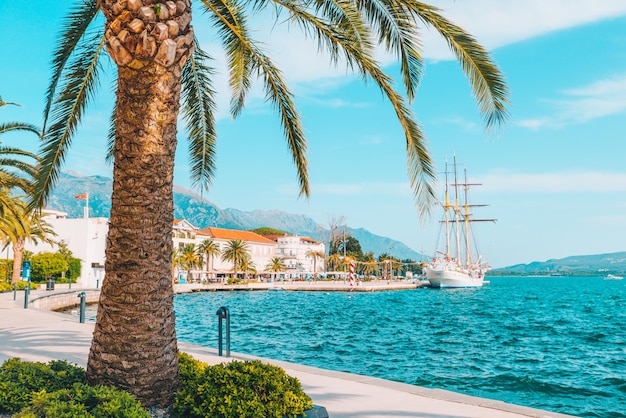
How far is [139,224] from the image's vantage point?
5406mm

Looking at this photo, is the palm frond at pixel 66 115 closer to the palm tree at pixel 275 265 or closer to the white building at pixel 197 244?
the white building at pixel 197 244

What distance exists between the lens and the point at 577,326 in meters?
32.5

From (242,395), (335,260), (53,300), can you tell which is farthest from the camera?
(335,260)

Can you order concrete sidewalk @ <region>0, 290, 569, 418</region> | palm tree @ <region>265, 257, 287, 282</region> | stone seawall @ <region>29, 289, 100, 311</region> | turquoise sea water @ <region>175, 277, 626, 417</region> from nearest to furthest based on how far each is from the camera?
concrete sidewalk @ <region>0, 290, 569, 418</region>, turquoise sea water @ <region>175, 277, 626, 417</region>, stone seawall @ <region>29, 289, 100, 311</region>, palm tree @ <region>265, 257, 287, 282</region>

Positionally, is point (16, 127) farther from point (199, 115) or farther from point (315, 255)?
point (315, 255)

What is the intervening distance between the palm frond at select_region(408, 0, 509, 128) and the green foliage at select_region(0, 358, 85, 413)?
18.4 ft

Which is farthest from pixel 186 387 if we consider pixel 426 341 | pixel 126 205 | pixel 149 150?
pixel 426 341

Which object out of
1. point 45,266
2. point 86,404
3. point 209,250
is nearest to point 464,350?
point 86,404

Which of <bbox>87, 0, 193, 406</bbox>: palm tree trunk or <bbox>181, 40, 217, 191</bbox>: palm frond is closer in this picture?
<bbox>87, 0, 193, 406</bbox>: palm tree trunk

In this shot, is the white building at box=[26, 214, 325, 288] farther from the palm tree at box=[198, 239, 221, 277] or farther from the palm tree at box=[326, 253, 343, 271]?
the palm tree at box=[326, 253, 343, 271]

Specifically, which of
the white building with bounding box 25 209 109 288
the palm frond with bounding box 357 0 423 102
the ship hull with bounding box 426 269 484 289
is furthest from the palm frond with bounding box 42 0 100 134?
the ship hull with bounding box 426 269 484 289

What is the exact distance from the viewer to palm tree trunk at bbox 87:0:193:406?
17.5ft

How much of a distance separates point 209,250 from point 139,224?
280 ft

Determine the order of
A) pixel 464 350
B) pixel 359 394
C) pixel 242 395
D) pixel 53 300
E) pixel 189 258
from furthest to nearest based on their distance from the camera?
pixel 189 258
pixel 53 300
pixel 464 350
pixel 359 394
pixel 242 395
